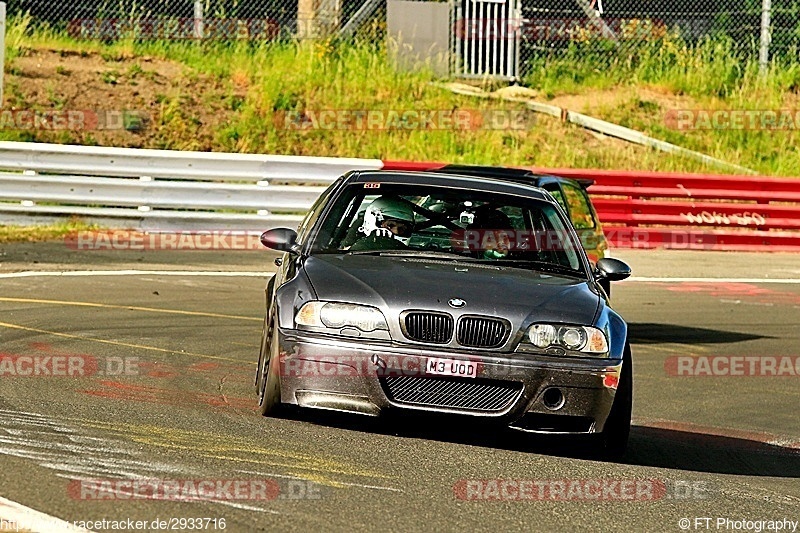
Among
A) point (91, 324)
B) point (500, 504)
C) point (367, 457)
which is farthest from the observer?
point (91, 324)

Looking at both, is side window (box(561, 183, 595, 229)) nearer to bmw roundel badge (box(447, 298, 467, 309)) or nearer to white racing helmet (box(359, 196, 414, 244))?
white racing helmet (box(359, 196, 414, 244))

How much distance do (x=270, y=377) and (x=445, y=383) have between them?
93 cm

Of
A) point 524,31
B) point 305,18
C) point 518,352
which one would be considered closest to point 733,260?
point 524,31

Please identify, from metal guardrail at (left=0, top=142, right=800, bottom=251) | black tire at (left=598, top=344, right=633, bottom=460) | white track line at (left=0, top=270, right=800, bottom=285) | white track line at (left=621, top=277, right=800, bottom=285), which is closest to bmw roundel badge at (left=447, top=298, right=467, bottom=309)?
black tire at (left=598, top=344, right=633, bottom=460)

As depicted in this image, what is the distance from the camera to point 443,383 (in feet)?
24.5

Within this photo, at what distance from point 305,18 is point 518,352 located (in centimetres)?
2133

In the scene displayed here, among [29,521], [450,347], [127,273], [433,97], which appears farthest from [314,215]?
[433,97]

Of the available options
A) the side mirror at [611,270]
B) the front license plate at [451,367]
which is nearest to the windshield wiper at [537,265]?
the side mirror at [611,270]

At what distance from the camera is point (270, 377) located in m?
7.78

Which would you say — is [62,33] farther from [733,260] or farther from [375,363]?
[375,363]

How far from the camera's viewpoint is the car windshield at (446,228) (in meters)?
8.66

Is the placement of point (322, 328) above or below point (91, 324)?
above

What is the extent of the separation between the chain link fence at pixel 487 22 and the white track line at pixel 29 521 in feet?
68.6

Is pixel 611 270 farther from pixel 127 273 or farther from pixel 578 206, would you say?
pixel 127 273
